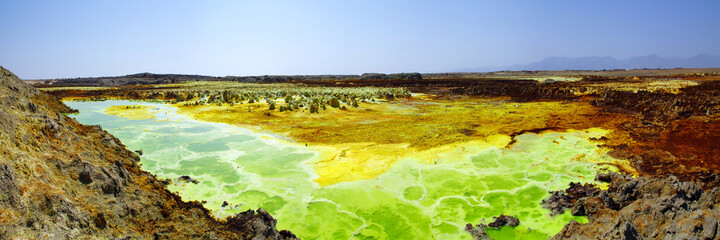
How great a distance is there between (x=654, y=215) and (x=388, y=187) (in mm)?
5068

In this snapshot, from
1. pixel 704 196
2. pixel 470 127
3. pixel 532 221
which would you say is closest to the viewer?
pixel 704 196

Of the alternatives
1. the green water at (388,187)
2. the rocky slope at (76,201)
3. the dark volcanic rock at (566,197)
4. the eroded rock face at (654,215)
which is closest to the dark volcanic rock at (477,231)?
the green water at (388,187)

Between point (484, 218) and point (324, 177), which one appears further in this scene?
point (324, 177)

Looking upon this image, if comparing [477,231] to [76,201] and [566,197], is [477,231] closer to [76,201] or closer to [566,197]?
[566,197]

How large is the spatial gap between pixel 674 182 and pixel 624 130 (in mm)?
10183

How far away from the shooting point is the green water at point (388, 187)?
6.68 metres

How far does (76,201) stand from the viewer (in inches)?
175

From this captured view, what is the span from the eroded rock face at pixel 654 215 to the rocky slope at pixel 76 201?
15.0 feet

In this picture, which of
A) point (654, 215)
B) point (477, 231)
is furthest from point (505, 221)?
point (654, 215)

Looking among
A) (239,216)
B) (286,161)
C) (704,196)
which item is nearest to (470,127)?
(286,161)

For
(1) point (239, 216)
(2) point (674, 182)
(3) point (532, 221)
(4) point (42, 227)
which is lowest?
(3) point (532, 221)

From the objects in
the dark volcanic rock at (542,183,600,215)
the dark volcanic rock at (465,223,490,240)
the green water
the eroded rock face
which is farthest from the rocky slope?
the dark volcanic rock at (542,183,600,215)

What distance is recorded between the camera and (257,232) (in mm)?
5438

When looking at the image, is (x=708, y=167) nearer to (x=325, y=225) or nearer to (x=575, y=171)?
(x=575, y=171)
